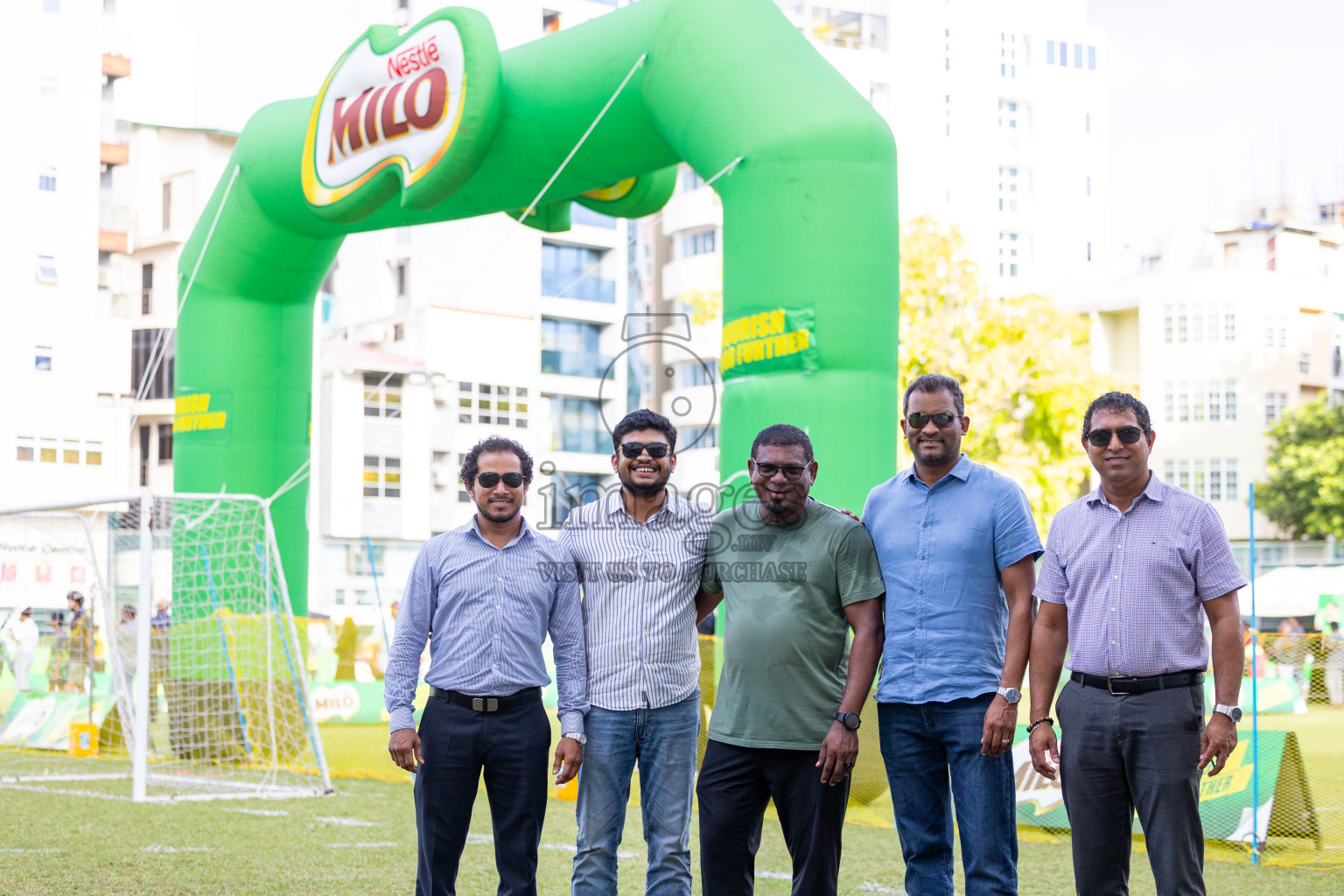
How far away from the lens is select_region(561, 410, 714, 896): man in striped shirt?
4617mm

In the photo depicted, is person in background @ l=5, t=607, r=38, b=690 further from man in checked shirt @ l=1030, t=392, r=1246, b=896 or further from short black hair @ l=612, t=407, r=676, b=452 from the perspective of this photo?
man in checked shirt @ l=1030, t=392, r=1246, b=896

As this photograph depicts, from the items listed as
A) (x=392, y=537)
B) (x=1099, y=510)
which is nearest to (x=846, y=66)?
(x=392, y=537)

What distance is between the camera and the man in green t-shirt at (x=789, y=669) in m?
4.42

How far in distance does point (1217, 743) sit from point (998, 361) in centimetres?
2186

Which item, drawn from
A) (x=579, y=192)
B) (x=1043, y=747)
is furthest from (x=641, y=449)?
(x=579, y=192)

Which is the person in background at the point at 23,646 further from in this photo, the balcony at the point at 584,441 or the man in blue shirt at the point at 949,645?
the balcony at the point at 584,441

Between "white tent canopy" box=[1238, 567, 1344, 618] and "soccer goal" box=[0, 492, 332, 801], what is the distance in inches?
650

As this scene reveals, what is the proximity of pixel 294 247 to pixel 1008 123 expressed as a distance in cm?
4252

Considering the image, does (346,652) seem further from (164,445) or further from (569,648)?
(164,445)

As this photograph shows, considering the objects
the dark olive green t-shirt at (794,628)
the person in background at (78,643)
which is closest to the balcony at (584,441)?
the person in background at (78,643)

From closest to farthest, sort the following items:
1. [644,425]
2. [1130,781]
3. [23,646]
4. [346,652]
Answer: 1. [1130,781]
2. [644,425]
3. [23,646]
4. [346,652]

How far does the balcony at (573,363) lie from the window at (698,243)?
3714 millimetres

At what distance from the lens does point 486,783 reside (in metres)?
4.78

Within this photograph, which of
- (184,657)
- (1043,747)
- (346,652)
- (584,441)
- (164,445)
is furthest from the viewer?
(584,441)
